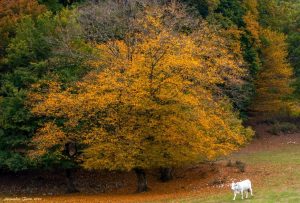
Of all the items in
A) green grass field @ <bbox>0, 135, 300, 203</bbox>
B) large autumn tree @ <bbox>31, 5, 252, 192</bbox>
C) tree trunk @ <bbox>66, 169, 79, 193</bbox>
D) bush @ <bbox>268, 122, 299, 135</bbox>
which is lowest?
bush @ <bbox>268, 122, 299, 135</bbox>

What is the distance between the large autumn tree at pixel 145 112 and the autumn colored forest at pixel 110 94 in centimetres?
5

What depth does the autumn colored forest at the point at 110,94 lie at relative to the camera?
82.4 ft

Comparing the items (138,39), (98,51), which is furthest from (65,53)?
(138,39)

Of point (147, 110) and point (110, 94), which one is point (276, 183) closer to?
point (147, 110)

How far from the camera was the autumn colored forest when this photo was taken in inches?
989

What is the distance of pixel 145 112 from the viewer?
2539cm

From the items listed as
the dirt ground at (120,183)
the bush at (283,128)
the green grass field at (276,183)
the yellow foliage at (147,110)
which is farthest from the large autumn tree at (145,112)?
the bush at (283,128)

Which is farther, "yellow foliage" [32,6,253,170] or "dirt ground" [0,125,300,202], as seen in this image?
"dirt ground" [0,125,300,202]

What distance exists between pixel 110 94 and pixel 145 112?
2035 millimetres

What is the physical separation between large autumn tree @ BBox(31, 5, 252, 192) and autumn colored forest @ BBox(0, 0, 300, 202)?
5 cm

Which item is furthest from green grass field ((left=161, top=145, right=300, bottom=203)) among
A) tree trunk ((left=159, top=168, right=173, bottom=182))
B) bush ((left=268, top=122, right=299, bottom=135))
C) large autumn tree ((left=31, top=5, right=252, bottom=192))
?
bush ((left=268, top=122, right=299, bottom=135))

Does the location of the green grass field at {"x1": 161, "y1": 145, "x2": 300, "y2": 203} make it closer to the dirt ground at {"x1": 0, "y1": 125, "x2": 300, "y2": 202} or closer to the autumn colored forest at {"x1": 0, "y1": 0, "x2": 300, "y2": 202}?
the dirt ground at {"x1": 0, "y1": 125, "x2": 300, "y2": 202}

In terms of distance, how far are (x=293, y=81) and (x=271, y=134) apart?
20.5 ft

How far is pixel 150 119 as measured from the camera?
82.8ft
